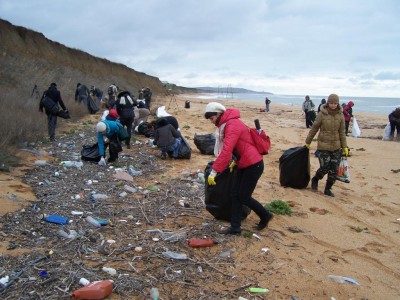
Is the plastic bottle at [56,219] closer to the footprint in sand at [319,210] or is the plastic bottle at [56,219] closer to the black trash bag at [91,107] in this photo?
the footprint in sand at [319,210]

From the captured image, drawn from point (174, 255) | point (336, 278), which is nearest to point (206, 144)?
point (174, 255)

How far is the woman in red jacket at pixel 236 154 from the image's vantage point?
388 centimetres

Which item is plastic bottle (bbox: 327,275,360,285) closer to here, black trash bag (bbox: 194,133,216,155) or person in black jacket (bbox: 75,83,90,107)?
black trash bag (bbox: 194,133,216,155)

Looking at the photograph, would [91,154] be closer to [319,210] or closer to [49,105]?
[49,105]

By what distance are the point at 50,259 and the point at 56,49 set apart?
2921 cm

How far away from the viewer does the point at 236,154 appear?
4.08m

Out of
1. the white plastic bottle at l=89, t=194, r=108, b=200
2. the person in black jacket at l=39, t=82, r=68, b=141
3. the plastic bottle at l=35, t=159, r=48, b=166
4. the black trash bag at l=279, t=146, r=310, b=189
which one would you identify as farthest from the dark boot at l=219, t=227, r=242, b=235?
the person in black jacket at l=39, t=82, r=68, b=141

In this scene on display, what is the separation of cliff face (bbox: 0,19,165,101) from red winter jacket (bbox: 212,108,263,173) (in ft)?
35.6

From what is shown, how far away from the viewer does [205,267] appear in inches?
140

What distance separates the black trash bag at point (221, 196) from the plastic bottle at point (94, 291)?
1.86 meters

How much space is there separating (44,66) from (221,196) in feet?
67.4

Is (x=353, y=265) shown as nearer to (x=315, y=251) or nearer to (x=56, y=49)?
(x=315, y=251)

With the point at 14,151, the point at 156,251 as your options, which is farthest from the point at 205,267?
the point at 14,151

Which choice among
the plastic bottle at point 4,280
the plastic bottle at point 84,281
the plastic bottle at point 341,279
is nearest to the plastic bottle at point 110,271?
the plastic bottle at point 84,281
